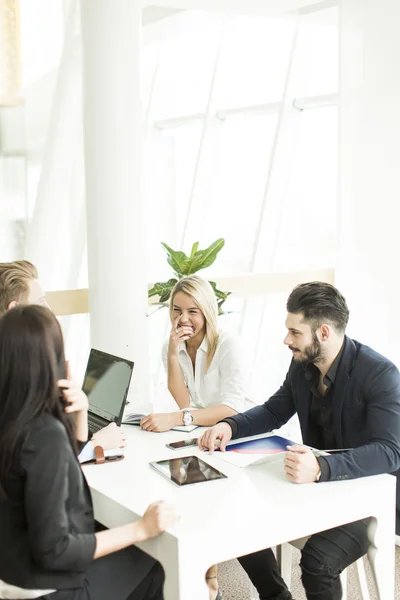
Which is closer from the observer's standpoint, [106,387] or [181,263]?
[106,387]

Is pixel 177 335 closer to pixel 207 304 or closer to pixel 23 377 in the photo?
pixel 207 304

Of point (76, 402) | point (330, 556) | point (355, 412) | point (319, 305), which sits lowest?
point (330, 556)

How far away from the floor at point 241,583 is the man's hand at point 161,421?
0.82m

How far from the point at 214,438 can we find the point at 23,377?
101 cm

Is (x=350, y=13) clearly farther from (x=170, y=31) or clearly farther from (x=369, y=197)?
(x=170, y=31)

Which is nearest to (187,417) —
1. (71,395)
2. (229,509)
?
(229,509)

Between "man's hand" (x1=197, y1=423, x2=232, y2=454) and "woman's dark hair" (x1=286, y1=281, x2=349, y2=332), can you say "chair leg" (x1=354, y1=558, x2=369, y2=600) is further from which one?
"woman's dark hair" (x1=286, y1=281, x2=349, y2=332)

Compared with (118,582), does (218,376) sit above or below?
above

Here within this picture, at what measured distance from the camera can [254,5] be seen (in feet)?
17.2

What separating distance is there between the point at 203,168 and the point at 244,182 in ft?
1.42

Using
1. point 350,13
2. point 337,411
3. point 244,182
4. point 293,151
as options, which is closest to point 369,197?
point 350,13

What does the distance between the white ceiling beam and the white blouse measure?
8.32ft

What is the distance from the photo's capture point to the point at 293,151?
6707 millimetres

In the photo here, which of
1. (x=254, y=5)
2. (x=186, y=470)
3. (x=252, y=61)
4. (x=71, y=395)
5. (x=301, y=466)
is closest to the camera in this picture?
(x=71, y=395)
